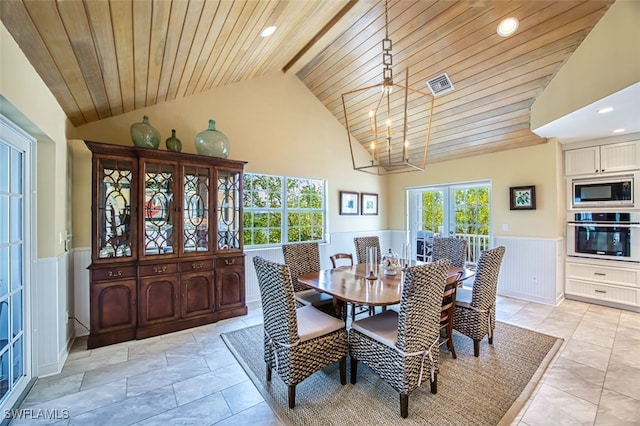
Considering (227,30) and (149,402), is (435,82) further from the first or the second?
(149,402)

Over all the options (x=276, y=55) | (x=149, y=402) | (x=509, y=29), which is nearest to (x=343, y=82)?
(x=276, y=55)

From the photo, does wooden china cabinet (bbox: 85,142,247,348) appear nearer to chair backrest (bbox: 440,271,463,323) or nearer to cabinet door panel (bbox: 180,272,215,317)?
cabinet door panel (bbox: 180,272,215,317)

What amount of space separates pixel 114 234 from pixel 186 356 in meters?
1.52

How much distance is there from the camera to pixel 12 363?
204cm

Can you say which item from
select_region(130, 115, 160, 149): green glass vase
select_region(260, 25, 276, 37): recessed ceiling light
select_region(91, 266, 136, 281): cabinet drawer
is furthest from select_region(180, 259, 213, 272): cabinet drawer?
select_region(260, 25, 276, 37): recessed ceiling light

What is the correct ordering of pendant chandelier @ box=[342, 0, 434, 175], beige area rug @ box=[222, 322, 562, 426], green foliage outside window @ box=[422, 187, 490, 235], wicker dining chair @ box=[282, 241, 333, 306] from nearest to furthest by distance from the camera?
beige area rug @ box=[222, 322, 562, 426] → wicker dining chair @ box=[282, 241, 333, 306] → pendant chandelier @ box=[342, 0, 434, 175] → green foliage outside window @ box=[422, 187, 490, 235]

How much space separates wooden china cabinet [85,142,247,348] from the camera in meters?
2.92

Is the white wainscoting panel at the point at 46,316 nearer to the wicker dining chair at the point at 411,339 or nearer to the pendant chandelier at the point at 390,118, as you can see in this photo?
the wicker dining chair at the point at 411,339

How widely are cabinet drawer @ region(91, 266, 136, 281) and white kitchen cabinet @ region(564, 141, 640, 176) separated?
20.5 feet

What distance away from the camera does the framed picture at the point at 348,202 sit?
543 centimetres

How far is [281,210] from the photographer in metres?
4.71

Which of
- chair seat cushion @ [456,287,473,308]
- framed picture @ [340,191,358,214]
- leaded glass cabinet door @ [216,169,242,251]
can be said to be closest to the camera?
chair seat cushion @ [456,287,473,308]

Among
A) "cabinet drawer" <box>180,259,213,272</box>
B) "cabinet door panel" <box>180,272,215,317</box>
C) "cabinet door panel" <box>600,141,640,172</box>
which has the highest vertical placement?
"cabinet door panel" <box>600,141,640,172</box>

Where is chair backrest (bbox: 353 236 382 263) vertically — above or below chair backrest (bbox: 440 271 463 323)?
above
